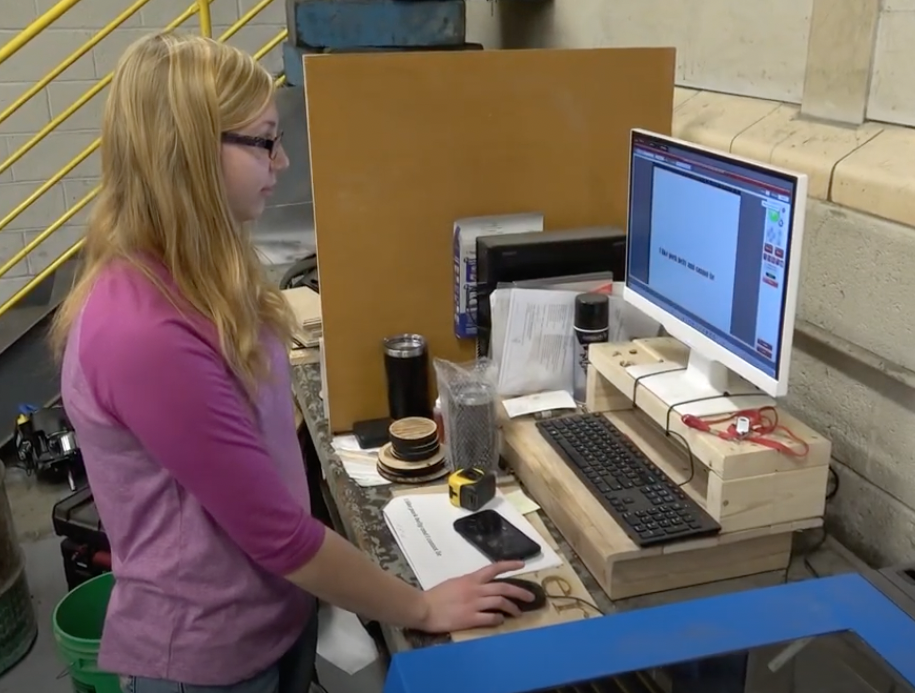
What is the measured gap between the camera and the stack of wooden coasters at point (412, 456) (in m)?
1.40

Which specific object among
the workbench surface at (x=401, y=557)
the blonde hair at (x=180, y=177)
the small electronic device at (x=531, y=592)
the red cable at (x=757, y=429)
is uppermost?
the blonde hair at (x=180, y=177)

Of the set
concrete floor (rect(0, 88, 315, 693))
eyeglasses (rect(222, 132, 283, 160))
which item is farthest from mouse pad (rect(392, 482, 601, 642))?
concrete floor (rect(0, 88, 315, 693))

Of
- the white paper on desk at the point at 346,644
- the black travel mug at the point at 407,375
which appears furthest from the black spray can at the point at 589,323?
the white paper on desk at the point at 346,644

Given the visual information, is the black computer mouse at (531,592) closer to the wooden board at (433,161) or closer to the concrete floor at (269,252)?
the wooden board at (433,161)

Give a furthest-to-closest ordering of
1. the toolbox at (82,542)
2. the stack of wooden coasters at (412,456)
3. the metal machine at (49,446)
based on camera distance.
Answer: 1. the metal machine at (49,446)
2. the toolbox at (82,542)
3. the stack of wooden coasters at (412,456)

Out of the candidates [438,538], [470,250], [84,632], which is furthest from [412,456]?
[84,632]

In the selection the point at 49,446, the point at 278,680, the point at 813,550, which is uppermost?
the point at 813,550

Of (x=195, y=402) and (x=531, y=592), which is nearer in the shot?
(x=195, y=402)

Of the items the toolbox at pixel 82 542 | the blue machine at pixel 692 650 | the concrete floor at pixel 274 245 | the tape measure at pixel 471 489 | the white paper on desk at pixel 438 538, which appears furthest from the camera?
the concrete floor at pixel 274 245

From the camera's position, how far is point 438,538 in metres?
1.24

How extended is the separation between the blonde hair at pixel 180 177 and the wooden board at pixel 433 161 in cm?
42

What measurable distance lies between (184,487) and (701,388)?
27.7 inches

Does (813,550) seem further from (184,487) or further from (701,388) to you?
(184,487)

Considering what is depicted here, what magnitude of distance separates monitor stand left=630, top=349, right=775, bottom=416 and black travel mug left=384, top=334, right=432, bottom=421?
1.24 feet
